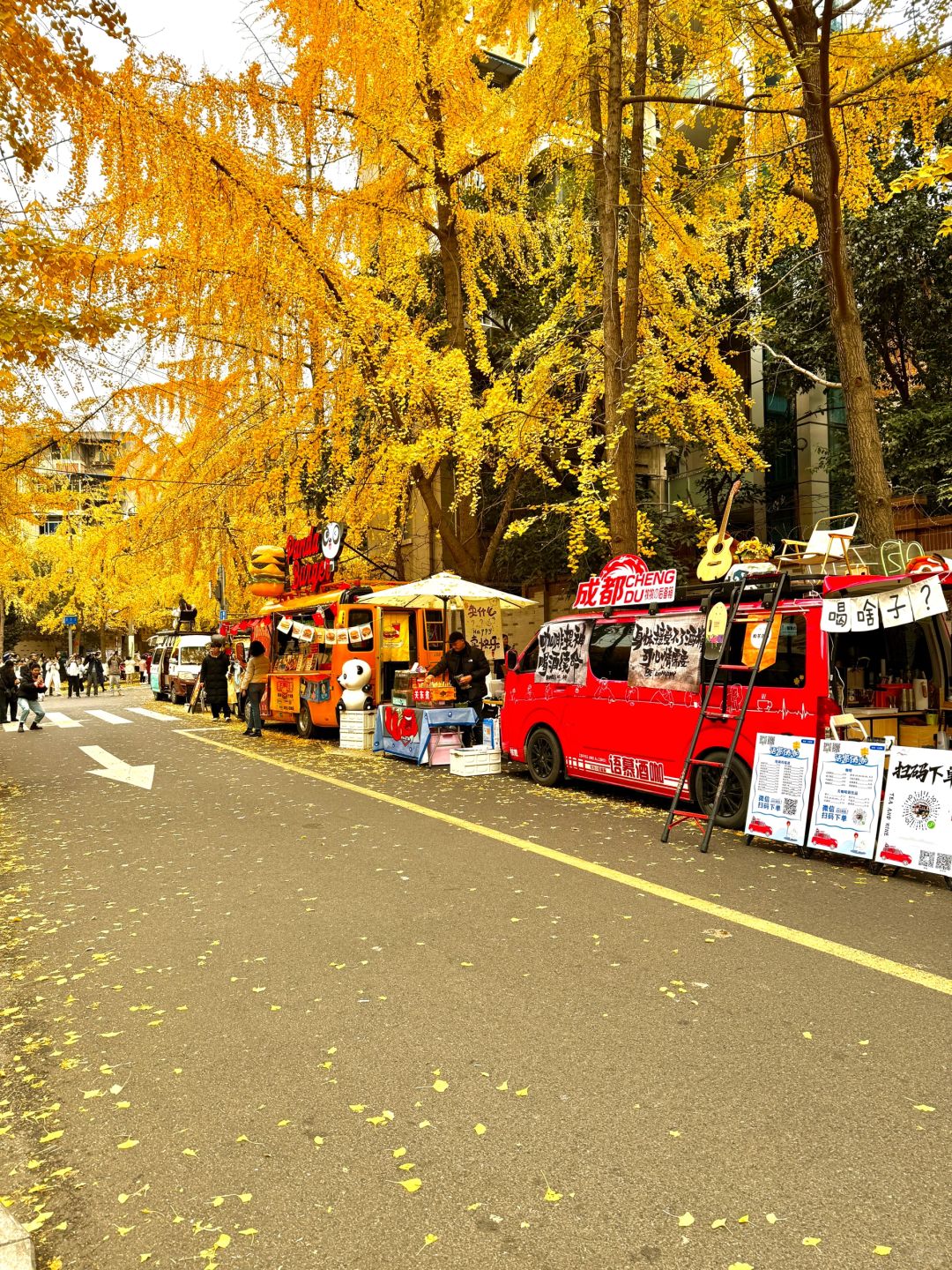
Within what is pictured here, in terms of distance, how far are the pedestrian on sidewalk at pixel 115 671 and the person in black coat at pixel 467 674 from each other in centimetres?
3221

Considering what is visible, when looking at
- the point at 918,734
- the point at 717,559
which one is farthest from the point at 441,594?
the point at 918,734

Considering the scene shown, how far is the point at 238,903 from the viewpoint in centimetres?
634

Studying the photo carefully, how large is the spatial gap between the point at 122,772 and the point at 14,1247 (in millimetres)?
11690

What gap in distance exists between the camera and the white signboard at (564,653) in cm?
1074

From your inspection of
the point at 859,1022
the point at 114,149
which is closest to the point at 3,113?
the point at 114,149

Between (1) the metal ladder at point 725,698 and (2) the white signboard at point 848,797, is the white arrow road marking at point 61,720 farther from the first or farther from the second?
(2) the white signboard at point 848,797

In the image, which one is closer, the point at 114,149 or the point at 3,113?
the point at 3,113

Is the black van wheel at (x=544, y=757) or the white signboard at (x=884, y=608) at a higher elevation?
the white signboard at (x=884, y=608)

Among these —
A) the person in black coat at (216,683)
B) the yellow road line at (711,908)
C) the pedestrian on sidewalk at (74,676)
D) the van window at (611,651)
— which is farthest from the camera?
the pedestrian on sidewalk at (74,676)

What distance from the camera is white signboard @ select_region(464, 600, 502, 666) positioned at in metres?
22.4

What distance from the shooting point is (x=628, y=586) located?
9.69 m

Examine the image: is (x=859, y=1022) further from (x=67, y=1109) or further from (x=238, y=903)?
(x=238, y=903)

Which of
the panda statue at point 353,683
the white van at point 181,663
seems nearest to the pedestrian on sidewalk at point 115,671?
the white van at point 181,663

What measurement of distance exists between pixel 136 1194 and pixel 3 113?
8.82 metres
